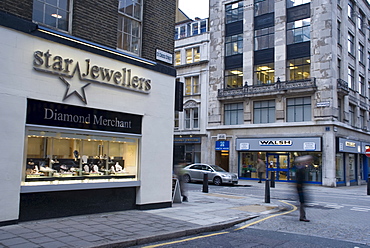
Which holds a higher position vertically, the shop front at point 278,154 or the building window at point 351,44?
the building window at point 351,44

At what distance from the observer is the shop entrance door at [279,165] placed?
2881 cm

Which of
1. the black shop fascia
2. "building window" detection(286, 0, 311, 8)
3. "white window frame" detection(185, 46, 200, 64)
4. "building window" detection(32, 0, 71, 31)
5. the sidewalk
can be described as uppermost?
"building window" detection(286, 0, 311, 8)

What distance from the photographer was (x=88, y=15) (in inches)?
370

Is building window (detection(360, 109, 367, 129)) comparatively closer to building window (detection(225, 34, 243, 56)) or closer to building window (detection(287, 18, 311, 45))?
building window (detection(287, 18, 311, 45))

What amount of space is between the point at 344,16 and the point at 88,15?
1068 inches

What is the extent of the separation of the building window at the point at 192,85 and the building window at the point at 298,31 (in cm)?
1019

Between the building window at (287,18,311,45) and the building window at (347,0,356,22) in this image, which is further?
the building window at (347,0,356,22)

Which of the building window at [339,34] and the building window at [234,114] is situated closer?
the building window at [339,34]

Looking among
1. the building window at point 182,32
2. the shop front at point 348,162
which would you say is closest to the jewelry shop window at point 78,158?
the shop front at point 348,162

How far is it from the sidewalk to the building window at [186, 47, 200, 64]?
26880 mm

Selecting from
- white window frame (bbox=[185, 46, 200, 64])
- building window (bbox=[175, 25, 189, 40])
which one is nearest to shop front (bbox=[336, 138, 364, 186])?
white window frame (bbox=[185, 46, 200, 64])

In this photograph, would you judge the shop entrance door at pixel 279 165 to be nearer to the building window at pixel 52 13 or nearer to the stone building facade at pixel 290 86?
the stone building facade at pixel 290 86

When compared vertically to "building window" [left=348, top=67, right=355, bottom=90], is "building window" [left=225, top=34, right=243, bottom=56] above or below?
above

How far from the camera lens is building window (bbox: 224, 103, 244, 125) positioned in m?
31.9
